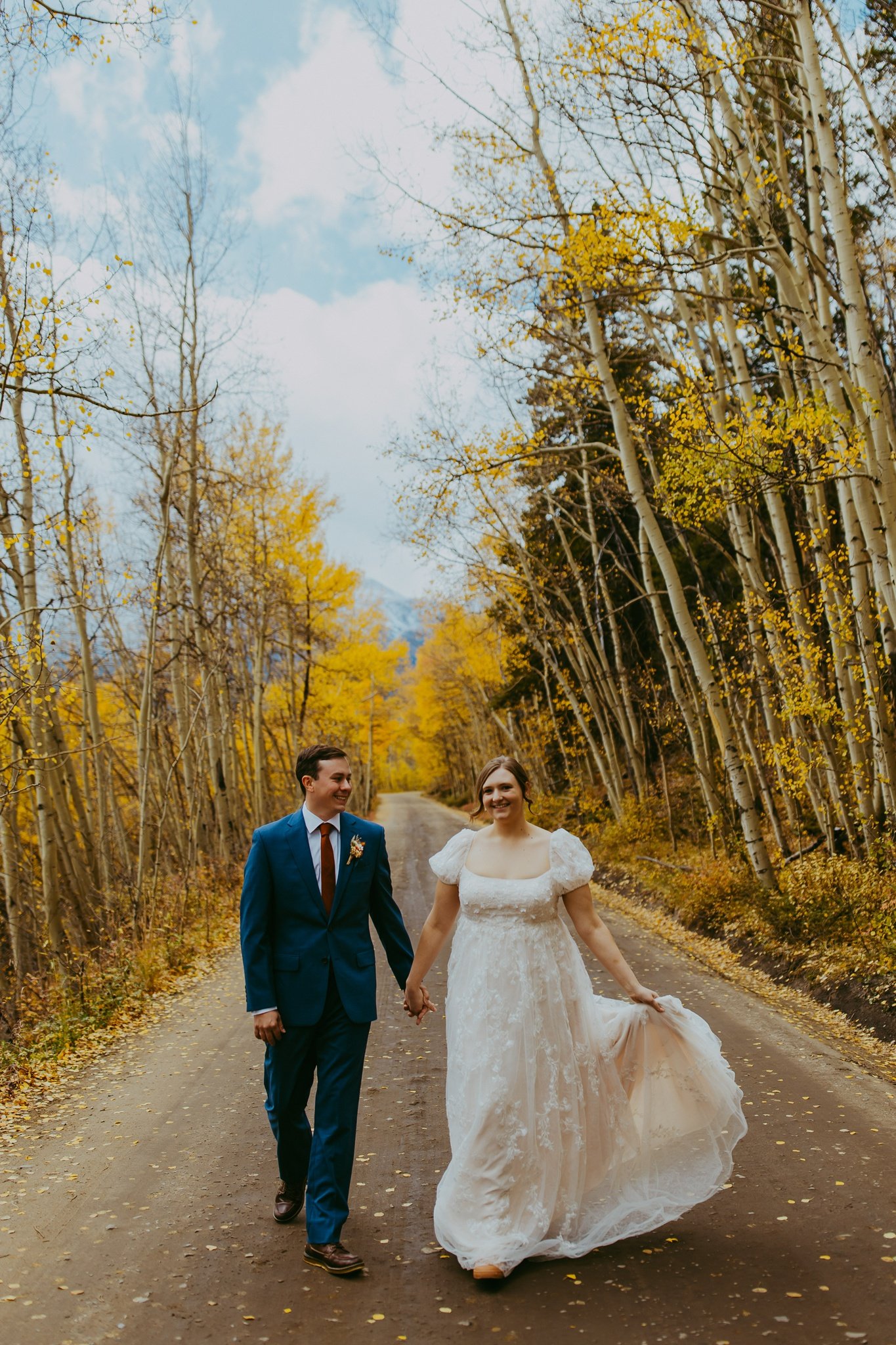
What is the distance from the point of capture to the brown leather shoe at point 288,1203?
4094 mm

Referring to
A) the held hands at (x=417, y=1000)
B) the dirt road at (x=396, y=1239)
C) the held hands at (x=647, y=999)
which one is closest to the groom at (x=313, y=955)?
the held hands at (x=417, y=1000)

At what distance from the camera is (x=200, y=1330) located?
10.5 ft

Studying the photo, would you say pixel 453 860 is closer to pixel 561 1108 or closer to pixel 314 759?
pixel 314 759

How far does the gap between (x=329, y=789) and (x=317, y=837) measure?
0.20m

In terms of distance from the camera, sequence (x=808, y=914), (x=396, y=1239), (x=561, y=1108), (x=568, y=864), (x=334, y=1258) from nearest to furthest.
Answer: (x=334, y=1258) → (x=561, y=1108) → (x=396, y=1239) → (x=568, y=864) → (x=808, y=914)

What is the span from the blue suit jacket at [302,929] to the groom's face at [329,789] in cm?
9

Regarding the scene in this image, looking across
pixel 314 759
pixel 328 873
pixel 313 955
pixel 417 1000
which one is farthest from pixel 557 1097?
pixel 314 759

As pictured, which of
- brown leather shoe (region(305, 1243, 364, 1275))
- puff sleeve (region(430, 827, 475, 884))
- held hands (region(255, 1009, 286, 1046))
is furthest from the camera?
puff sleeve (region(430, 827, 475, 884))

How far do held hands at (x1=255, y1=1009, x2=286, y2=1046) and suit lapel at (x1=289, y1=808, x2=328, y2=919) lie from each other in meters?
0.41

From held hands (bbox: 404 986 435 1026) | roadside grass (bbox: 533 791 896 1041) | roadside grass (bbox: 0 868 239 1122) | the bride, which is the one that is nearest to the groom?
held hands (bbox: 404 986 435 1026)

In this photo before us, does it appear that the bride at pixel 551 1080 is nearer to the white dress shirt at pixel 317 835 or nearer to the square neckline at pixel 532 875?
the square neckline at pixel 532 875

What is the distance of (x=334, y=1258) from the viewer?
141 inches

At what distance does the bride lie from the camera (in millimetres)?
3648

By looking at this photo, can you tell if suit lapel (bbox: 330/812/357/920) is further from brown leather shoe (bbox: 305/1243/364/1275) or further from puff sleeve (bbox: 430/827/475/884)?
brown leather shoe (bbox: 305/1243/364/1275)
